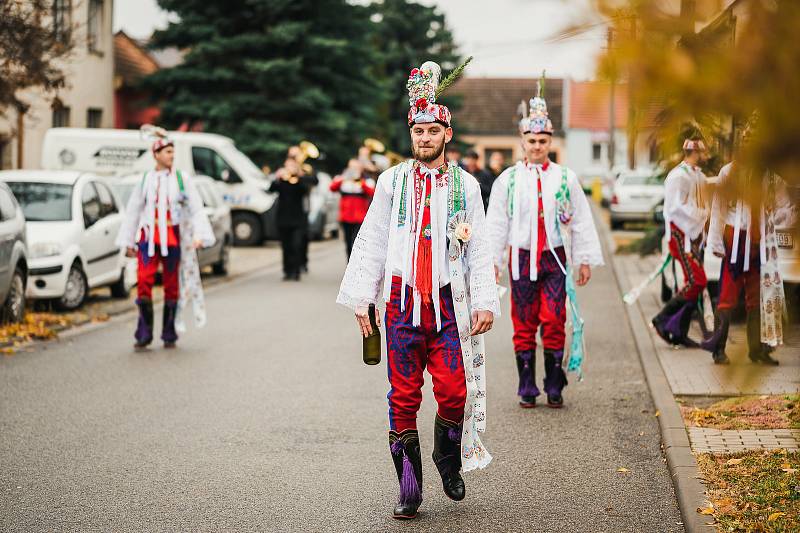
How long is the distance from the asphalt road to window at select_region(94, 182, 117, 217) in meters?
4.02

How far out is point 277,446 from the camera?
290 inches

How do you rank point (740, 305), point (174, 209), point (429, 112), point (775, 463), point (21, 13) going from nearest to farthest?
point (429, 112) < point (775, 463) < point (174, 209) < point (740, 305) < point (21, 13)

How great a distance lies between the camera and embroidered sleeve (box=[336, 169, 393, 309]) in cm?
585

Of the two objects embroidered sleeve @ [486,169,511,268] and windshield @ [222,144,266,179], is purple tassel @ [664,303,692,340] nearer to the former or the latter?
embroidered sleeve @ [486,169,511,268]

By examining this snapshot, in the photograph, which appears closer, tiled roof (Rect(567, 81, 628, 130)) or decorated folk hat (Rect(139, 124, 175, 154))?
tiled roof (Rect(567, 81, 628, 130))

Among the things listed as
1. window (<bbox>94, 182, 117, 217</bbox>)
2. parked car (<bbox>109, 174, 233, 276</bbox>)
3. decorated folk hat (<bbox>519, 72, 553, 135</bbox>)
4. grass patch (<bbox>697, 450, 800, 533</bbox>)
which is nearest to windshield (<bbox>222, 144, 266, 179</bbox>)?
parked car (<bbox>109, 174, 233, 276</bbox>)

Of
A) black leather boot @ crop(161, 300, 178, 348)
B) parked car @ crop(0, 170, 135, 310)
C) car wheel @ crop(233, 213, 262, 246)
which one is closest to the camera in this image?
black leather boot @ crop(161, 300, 178, 348)

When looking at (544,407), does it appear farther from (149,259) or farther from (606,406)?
(149,259)

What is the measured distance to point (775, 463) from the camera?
21.2ft

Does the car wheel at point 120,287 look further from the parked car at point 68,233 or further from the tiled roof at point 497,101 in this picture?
the tiled roof at point 497,101

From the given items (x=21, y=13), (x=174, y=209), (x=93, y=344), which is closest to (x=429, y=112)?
(x=174, y=209)

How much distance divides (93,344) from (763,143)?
10.4m

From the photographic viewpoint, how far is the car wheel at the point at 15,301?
41.4 ft

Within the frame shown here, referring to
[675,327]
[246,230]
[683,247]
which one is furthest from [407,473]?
[246,230]
